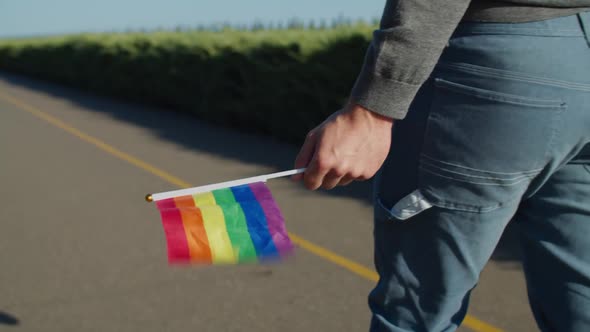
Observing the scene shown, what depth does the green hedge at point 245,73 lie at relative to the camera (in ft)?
30.5

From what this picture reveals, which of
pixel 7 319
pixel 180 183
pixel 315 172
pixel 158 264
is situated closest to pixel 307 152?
pixel 315 172

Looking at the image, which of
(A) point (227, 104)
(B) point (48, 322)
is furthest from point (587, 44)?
(A) point (227, 104)

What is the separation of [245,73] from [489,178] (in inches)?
407

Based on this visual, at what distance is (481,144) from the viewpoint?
1538 millimetres

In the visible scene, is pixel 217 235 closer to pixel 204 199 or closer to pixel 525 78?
pixel 204 199

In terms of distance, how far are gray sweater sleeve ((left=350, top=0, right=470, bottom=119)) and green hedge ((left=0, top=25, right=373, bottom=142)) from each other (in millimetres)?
Answer: 7027

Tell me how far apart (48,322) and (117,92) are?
51.3 feet

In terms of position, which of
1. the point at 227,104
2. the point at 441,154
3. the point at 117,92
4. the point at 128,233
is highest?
the point at 441,154

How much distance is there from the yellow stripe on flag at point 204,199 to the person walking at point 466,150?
0.85 ft

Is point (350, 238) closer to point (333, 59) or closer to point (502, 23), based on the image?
point (502, 23)

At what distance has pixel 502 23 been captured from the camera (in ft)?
4.88

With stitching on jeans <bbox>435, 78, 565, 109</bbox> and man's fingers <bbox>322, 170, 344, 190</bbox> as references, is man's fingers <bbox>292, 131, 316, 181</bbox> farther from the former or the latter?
stitching on jeans <bbox>435, 78, 565, 109</bbox>

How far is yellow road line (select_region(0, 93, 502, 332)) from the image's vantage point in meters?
3.66

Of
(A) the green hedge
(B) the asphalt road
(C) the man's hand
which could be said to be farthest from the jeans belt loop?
(A) the green hedge
